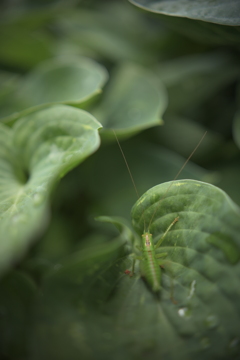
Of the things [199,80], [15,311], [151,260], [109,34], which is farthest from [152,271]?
[109,34]

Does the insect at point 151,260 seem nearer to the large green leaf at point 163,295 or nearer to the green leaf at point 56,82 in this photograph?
the large green leaf at point 163,295

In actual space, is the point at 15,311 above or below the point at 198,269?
below

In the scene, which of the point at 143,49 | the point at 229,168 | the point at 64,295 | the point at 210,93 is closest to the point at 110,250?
the point at 64,295

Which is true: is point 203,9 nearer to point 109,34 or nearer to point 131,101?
point 131,101

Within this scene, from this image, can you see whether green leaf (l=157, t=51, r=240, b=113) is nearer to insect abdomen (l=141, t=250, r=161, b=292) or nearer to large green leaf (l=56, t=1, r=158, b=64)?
large green leaf (l=56, t=1, r=158, b=64)

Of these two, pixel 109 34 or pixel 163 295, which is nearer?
pixel 163 295

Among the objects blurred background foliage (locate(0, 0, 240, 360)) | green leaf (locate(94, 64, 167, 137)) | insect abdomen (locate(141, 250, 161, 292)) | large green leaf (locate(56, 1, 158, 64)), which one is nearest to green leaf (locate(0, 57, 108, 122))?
blurred background foliage (locate(0, 0, 240, 360))
